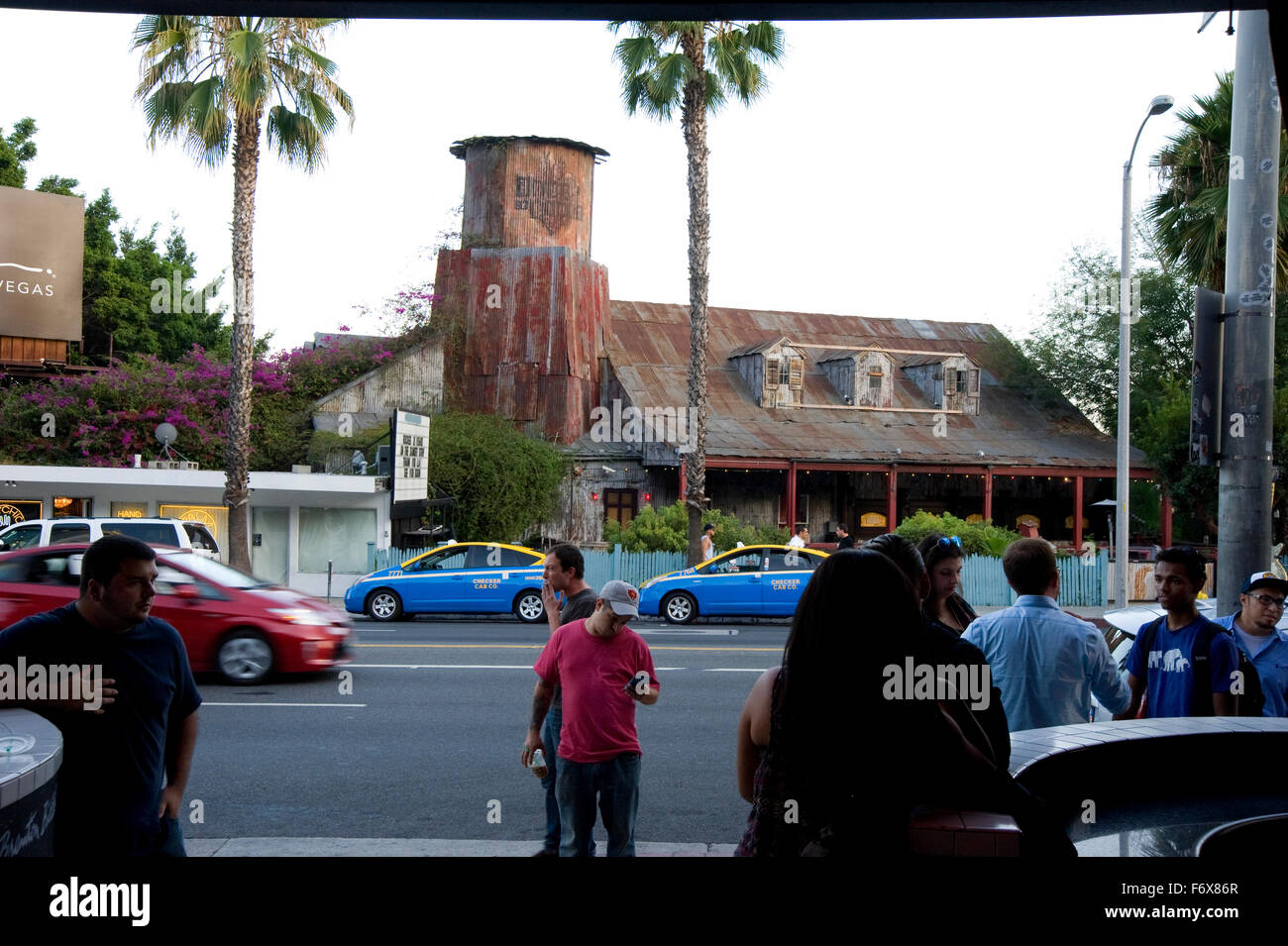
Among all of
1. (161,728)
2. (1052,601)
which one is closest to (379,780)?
(161,728)

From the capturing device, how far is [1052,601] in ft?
15.6

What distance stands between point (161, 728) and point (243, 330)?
1847 cm

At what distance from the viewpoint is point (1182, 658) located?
505 centimetres

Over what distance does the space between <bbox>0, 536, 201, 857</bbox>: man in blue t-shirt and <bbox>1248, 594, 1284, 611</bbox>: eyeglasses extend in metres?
4.96

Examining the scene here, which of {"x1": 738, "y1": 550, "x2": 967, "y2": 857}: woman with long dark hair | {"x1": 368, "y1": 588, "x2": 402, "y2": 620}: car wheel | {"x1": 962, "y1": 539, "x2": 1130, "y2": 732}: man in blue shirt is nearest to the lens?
{"x1": 738, "y1": 550, "x2": 967, "y2": 857}: woman with long dark hair

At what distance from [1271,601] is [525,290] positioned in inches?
1191

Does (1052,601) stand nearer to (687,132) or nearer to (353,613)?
(353,613)

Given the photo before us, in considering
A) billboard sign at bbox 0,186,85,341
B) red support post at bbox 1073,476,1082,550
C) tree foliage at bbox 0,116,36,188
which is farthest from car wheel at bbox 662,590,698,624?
tree foliage at bbox 0,116,36,188

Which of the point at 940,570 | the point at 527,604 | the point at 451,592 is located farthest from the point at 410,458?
the point at 940,570

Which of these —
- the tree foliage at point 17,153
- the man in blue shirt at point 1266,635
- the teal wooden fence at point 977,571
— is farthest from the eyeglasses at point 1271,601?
the tree foliage at point 17,153

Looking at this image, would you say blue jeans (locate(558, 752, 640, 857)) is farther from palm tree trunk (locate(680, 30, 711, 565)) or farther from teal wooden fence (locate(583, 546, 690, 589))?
teal wooden fence (locate(583, 546, 690, 589))

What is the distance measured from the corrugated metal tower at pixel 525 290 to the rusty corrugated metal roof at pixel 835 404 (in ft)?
5.23

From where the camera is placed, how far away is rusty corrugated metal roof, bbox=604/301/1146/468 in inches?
1232

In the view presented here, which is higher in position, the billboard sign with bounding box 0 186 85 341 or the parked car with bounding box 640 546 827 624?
the billboard sign with bounding box 0 186 85 341
